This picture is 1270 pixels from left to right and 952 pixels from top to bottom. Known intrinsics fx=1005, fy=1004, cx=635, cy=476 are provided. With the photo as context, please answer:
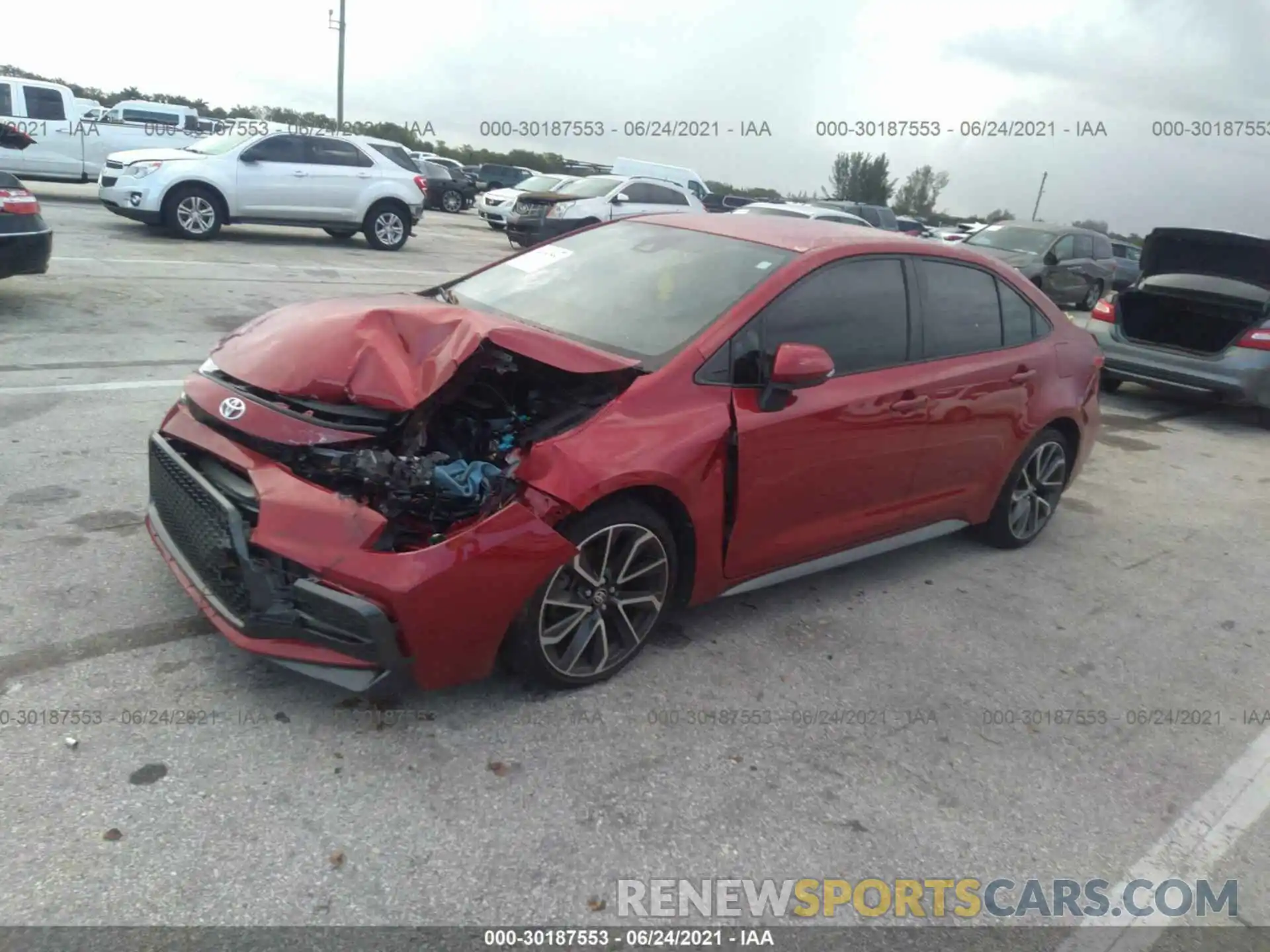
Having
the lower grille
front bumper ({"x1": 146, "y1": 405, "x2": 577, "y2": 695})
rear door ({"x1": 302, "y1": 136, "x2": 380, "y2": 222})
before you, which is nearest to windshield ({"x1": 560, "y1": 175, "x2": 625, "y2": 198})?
rear door ({"x1": 302, "y1": 136, "x2": 380, "y2": 222})

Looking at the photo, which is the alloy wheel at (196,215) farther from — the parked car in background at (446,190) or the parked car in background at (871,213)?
the parked car in background at (446,190)

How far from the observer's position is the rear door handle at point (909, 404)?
4375 mm

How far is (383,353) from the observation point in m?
3.41

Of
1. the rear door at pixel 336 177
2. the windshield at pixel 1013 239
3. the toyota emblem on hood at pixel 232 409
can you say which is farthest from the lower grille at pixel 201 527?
the windshield at pixel 1013 239

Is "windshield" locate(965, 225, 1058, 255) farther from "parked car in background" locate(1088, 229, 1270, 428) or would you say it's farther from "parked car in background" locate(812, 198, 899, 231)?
"parked car in background" locate(812, 198, 899, 231)

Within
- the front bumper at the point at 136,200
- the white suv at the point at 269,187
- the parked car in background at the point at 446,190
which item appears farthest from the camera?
the parked car in background at the point at 446,190

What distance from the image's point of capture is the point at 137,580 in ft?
12.9

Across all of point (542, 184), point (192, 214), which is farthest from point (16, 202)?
point (542, 184)

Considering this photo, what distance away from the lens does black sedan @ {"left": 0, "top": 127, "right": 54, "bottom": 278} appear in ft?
24.9

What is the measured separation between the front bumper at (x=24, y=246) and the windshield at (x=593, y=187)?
1299cm

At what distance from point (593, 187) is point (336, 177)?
22.3 feet

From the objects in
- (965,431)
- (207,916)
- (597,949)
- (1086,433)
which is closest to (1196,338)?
(1086,433)

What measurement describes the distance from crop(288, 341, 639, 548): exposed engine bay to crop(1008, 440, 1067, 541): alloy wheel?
281 centimetres

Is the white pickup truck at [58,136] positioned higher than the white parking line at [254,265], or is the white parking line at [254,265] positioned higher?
the white pickup truck at [58,136]
